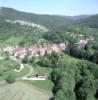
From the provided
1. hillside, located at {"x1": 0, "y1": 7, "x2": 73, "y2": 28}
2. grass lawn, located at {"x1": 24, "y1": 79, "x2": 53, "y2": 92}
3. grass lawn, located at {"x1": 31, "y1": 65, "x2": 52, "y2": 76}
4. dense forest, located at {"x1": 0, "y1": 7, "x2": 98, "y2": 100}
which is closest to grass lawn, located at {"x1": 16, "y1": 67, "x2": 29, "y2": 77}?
grass lawn, located at {"x1": 31, "y1": 65, "x2": 52, "y2": 76}

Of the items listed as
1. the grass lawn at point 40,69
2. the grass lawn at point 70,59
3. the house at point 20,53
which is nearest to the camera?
the grass lawn at point 40,69

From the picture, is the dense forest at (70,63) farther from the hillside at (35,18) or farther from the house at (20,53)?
the hillside at (35,18)

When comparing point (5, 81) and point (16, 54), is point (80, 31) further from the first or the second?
point (5, 81)

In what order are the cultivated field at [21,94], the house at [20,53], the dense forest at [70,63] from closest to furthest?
the dense forest at [70,63] < the cultivated field at [21,94] < the house at [20,53]

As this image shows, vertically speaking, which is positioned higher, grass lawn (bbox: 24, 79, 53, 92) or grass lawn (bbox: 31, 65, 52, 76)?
grass lawn (bbox: 24, 79, 53, 92)

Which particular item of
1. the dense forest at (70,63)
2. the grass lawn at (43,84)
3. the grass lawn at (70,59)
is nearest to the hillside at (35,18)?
the dense forest at (70,63)

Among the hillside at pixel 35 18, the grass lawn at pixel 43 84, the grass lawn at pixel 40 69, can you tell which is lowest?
the hillside at pixel 35 18

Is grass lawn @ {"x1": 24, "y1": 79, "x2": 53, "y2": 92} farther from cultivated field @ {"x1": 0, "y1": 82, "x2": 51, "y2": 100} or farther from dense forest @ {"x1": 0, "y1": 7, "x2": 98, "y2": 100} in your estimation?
dense forest @ {"x1": 0, "y1": 7, "x2": 98, "y2": 100}

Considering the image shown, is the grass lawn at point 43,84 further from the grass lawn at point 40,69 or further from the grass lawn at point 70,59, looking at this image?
the grass lawn at point 70,59

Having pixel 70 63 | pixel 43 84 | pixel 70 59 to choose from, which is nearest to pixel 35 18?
pixel 70 59

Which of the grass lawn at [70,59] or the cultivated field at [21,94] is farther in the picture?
the grass lawn at [70,59]

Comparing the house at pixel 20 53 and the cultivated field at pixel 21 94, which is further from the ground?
the cultivated field at pixel 21 94

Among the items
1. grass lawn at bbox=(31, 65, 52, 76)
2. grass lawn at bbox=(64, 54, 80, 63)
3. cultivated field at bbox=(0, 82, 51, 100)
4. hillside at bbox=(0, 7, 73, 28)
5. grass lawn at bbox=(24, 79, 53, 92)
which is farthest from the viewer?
hillside at bbox=(0, 7, 73, 28)
